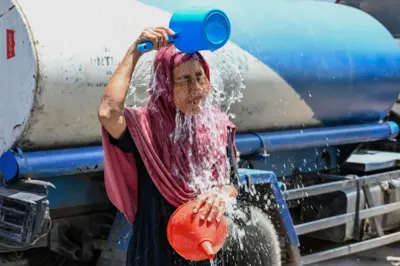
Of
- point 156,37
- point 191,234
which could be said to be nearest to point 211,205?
point 191,234

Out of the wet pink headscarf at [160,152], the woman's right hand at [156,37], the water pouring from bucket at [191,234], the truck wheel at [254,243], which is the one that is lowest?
the truck wheel at [254,243]

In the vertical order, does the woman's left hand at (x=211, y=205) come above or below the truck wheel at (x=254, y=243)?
above

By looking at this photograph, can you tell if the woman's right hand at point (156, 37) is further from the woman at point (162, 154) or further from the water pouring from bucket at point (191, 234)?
the water pouring from bucket at point (191, 234)

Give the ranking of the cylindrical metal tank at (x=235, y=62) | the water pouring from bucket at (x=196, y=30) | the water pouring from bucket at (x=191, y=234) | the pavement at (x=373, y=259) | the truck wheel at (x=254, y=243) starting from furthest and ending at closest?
the pavement at (x=373, y=259) → the truck wheel at (x=254, y=243) → the cylindrical metal tank at (x=235, y=62) → the water pouring from bucket at (x=196, y=30) → the water pouring from bucket at (x=191, y=234)

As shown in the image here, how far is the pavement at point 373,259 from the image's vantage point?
6.21 meters

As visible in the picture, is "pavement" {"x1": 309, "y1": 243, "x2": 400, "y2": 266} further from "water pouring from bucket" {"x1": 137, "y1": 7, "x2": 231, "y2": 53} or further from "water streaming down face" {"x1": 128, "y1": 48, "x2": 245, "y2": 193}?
"water pouring from bucket" {"x1": 137, "y1": 7, "x2": 231, "y2": 53}

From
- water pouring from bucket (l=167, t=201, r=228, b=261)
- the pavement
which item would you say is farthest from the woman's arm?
the pavement

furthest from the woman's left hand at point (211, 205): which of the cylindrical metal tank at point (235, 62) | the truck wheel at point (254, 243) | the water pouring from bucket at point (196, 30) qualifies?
the truck wheel at point (254, 243)

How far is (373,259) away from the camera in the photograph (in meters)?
6.39

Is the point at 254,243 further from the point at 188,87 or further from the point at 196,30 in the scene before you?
the point at 196,30

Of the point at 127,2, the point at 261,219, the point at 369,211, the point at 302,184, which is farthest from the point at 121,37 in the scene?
the point at 369,211

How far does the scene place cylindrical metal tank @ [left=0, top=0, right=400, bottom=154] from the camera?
12.3 feet

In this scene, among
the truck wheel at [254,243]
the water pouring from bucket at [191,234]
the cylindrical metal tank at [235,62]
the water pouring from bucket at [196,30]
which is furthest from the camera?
the truck wheel at [254,243]

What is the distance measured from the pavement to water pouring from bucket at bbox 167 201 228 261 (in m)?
3.67
